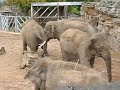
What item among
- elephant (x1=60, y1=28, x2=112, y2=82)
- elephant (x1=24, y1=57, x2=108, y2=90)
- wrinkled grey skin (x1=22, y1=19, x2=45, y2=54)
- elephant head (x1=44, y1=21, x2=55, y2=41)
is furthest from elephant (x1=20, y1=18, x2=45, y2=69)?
elephant (x1=24, y1=57, x2=108, y2=90)

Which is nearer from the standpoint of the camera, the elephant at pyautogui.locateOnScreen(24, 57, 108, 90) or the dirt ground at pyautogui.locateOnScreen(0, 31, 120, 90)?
the elephant at pyautogui.locateOnScreen(24, 57, 108, 90)

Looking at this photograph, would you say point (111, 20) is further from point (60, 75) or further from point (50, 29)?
point (60, 75)

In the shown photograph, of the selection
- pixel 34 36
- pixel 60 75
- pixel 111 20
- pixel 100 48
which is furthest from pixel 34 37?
pixel 60 75

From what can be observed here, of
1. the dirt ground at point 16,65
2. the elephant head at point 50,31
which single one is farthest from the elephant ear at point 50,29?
the dirt ground at point 16,65

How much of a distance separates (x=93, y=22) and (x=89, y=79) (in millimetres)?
7572

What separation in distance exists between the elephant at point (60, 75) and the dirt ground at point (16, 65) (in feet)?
5.25

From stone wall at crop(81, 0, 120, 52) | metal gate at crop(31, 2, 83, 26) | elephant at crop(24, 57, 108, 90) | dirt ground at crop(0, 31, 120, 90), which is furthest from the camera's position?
metal gate at crop(31, 2, 83, 26)

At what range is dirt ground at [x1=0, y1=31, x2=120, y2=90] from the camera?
757cm

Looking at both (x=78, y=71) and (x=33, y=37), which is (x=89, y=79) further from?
(x=33, y=37)

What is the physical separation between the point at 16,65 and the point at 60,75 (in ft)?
16.3

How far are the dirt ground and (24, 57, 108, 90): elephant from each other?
63.0 inches

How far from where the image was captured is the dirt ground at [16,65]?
757cm

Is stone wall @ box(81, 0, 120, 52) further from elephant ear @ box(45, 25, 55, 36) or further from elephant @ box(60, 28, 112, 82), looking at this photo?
elephant @ box(60, 28, 112, 82)

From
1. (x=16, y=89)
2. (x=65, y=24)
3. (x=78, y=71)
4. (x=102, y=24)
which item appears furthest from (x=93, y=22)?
(x=78, y=71)
